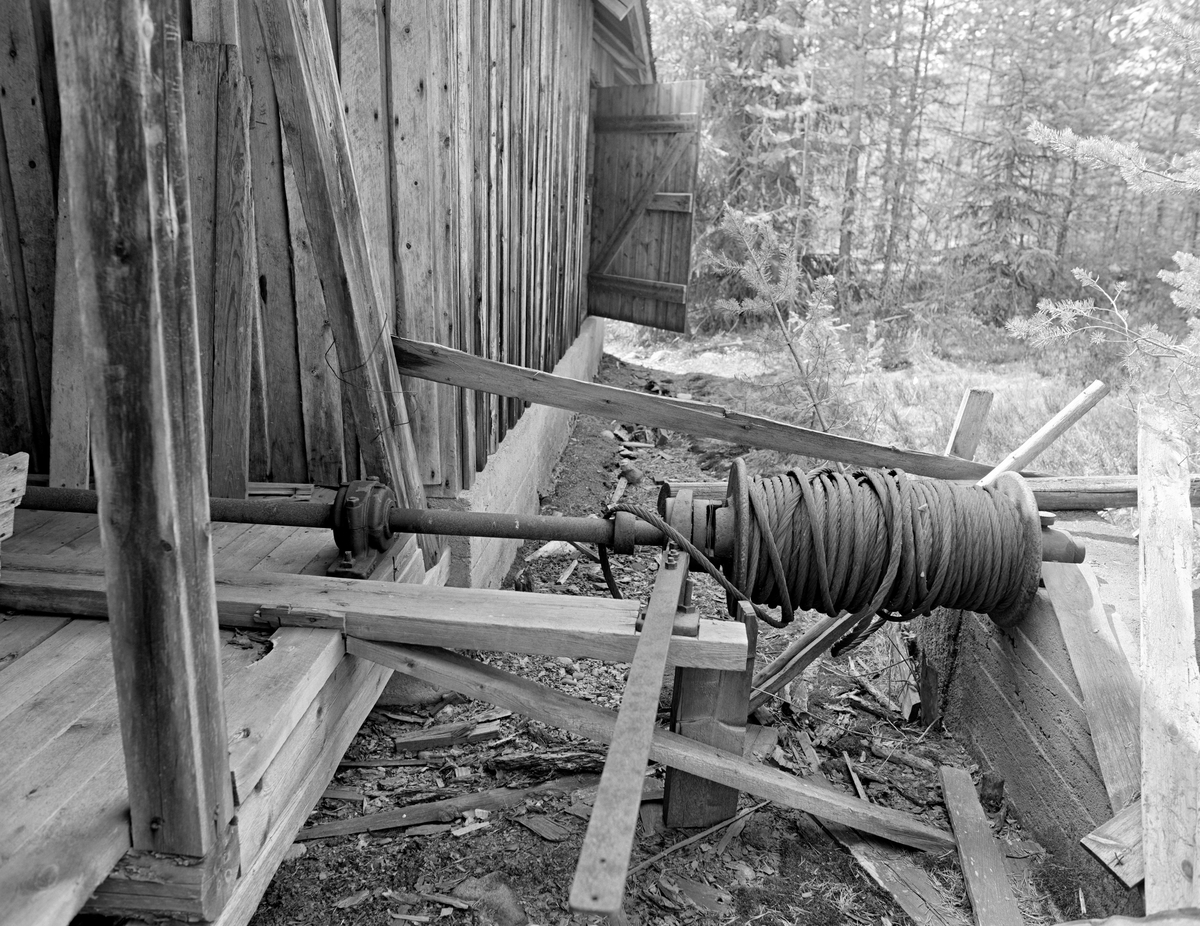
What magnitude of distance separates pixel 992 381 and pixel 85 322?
32.5 ft

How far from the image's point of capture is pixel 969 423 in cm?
461

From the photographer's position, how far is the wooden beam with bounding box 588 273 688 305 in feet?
34.4

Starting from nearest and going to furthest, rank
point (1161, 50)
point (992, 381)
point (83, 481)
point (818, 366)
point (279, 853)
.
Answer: point (279, 853) → point (83, 481) → point (818, 366) → point (992, 381) → point (1161, 50)

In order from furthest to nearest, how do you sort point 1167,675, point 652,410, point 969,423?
point 969,423 → point 652,410 → point 1167,675

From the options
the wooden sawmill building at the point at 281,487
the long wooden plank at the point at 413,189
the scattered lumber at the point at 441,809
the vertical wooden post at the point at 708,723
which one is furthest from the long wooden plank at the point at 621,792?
the long wooden plank at the point at 413,189

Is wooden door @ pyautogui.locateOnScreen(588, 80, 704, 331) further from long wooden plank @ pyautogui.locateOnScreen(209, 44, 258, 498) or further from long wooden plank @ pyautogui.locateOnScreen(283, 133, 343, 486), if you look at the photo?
long wooden plank @ pyautogui.locateOnScreen(209, 44, 258, 498)

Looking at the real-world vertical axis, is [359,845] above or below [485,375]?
below

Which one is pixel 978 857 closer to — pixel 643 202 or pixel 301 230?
pixel 301 230

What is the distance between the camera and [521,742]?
3.73 m

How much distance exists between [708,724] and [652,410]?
1.48 metres

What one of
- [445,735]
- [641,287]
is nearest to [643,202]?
[641,287]

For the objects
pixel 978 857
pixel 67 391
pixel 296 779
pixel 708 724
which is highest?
pixel 67 391

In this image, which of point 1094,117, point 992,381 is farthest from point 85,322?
point 1094,117

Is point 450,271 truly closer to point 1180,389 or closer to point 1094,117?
point 1180,389
